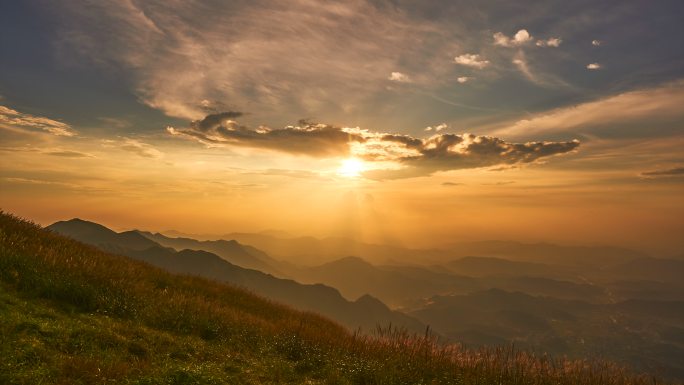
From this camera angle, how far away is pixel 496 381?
37.0ft

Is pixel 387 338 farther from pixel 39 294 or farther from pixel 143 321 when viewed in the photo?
pixel 39 294

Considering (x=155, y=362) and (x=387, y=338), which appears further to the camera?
(x=387, y=338)

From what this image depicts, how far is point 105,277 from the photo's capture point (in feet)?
40.7

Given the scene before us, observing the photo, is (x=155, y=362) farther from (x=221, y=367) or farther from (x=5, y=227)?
(x=5, y=227)

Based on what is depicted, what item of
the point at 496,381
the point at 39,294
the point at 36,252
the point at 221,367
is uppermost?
the point at 36,252

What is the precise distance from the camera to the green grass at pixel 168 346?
761cm

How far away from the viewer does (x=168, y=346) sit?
377 inches

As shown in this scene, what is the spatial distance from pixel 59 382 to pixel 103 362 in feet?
3.61

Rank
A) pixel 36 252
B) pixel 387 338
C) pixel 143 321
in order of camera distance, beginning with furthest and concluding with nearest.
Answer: pixel 387 338, pixel 36 252, pixel 143 321

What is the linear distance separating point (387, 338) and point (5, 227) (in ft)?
47.8

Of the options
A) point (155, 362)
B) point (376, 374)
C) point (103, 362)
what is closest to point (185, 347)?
point (155, 362)

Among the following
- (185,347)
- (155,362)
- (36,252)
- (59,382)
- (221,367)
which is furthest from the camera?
(36,252)

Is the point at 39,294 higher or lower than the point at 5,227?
lower

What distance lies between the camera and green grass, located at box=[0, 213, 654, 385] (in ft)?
25.0
